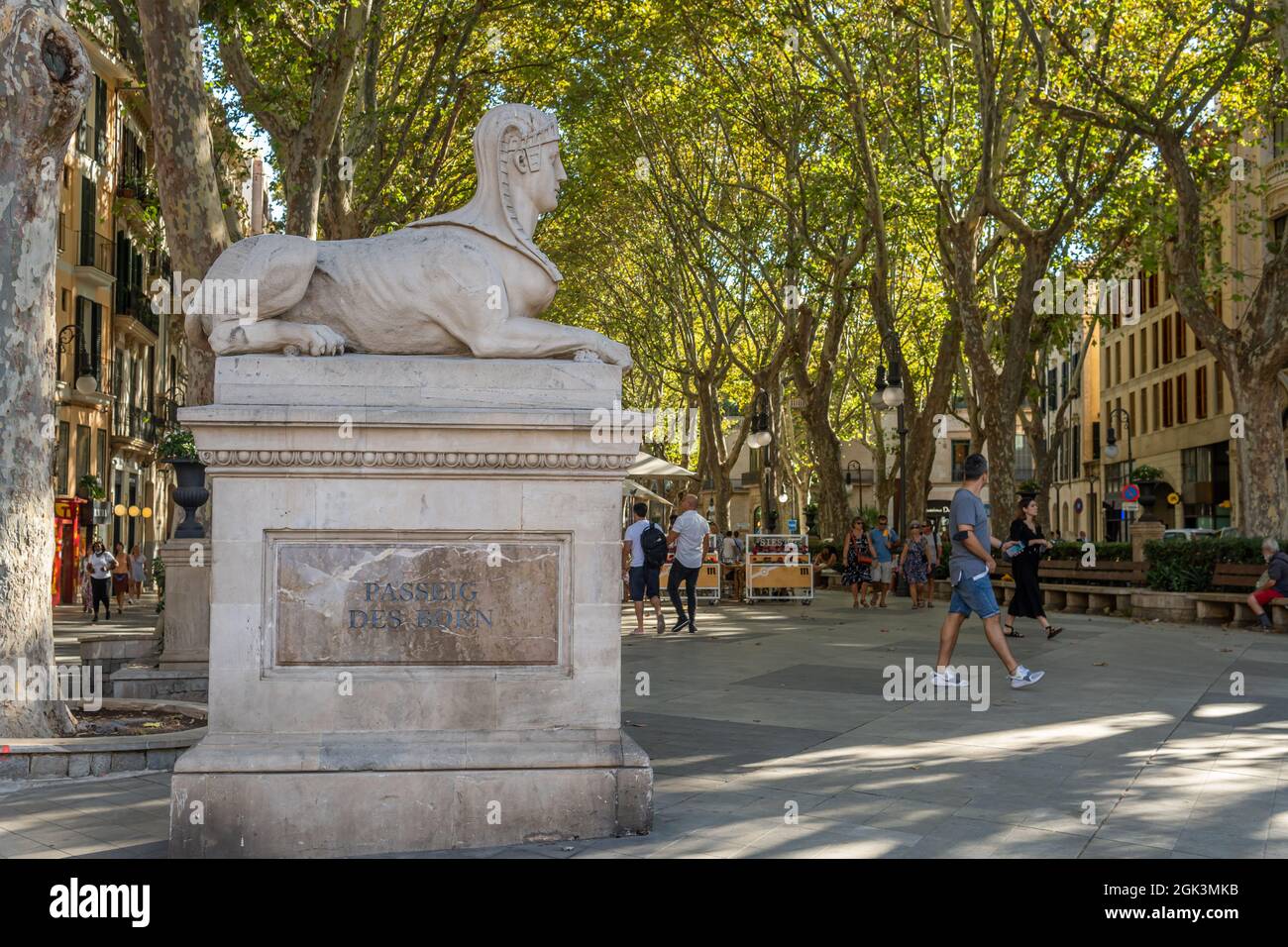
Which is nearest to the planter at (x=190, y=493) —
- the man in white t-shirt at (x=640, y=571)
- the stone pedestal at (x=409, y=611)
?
the man in white t-shirt at (x=640, y=571)

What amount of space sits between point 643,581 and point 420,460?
13.3 metres

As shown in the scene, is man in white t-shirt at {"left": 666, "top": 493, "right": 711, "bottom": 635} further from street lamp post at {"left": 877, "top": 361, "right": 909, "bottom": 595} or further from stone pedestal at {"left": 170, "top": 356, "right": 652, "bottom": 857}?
stone pedestal at {"left": 170, "top": 356, "right": 652, "bottom": 857}

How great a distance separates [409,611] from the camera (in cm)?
563

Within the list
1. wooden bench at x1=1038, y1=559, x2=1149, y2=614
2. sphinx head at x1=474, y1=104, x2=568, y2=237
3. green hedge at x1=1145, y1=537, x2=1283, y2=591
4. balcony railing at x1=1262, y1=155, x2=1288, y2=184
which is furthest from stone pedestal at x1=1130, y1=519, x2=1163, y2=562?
balcony railing at x1=1262, y1=155, x2=1288, y2=184

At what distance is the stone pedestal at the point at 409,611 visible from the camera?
5426mm

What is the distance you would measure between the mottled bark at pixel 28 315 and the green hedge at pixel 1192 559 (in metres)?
16.1

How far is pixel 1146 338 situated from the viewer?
5534cm

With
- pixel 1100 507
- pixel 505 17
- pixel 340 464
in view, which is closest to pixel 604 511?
pixel 340 464

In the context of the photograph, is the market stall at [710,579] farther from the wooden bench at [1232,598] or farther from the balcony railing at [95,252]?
the balcony railing at [95,252]

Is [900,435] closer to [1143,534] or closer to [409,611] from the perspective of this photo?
[1143,534]

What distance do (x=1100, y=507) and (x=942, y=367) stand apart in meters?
40.5

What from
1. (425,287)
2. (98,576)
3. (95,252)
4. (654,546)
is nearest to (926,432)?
(654,546)

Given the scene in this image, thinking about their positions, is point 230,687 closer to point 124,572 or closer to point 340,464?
point 340,464

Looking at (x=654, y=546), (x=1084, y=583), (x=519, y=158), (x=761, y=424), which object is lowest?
(x=1084, y=583)
